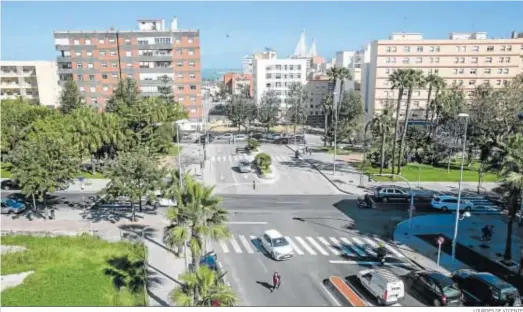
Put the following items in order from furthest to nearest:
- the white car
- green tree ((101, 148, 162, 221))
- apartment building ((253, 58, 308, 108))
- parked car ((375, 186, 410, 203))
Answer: apartment building ((253, 58, 308, 108))
parked car ((375, 186, 410, 203))
green tree ((101, 148, 162, 221))
the white car

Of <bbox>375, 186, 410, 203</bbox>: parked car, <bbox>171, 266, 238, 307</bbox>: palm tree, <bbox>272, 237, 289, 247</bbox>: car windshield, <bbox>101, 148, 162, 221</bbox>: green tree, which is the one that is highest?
<bbox>101, 148, 162, 221</bbox>: green tree

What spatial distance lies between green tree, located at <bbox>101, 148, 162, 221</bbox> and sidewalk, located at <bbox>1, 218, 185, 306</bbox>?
2.50m

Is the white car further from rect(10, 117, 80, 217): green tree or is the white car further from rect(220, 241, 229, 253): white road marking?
rect(10, 117, 80, 217): green tree

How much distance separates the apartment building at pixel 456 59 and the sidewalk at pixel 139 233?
70.3 m

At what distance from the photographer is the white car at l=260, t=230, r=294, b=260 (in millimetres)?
26859

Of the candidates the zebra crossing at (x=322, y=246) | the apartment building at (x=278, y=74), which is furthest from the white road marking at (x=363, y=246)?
the apartment building at (x=278, y=74)

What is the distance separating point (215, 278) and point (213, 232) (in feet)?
6.30

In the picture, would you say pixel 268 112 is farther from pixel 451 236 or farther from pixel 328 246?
pixel 328 246

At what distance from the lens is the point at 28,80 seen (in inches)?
3600

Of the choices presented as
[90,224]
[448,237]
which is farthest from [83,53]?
[448,237]

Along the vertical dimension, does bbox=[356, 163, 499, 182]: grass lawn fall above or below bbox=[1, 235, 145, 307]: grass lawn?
above

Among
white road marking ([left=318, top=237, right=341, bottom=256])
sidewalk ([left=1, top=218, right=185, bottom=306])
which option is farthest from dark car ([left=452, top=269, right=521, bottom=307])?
sidewalk ([left=1, top=218, right=185, bottom=306])

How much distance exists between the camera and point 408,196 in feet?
131
